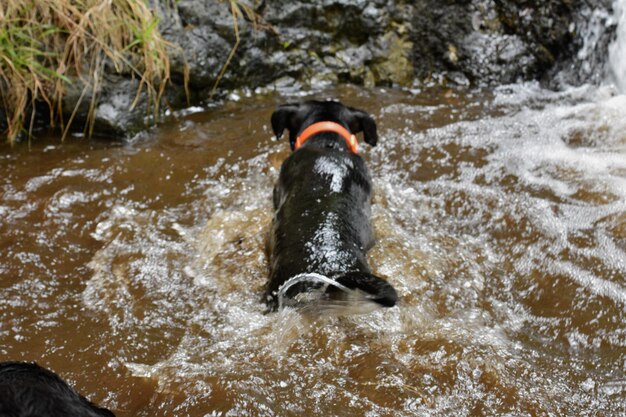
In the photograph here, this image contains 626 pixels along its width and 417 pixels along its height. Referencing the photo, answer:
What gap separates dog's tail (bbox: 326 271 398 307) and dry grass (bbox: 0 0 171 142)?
3.03 m

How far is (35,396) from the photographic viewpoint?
1.70 m

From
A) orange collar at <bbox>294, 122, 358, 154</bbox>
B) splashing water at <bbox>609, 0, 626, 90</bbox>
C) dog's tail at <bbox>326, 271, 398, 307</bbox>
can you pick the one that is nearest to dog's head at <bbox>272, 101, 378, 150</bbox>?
orange collar at <bbox>294, 122, 358, 154</bbox>

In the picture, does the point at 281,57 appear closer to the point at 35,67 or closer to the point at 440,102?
the point at 440,102

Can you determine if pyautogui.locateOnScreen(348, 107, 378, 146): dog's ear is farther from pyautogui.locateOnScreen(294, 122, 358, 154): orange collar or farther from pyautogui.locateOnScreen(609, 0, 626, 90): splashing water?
pyautogui.locateOnScreen(609, 0, 626, 90): splashing water

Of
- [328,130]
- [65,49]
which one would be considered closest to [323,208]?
[328,130]

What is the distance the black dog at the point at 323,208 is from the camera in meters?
2.85

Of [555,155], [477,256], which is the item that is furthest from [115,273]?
[555,155]

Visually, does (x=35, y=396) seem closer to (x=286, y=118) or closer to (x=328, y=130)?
(x=328, y=130)

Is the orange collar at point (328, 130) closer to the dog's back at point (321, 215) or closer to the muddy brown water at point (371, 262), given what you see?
the dog's back at point (321, 215)

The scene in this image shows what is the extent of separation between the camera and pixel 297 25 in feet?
20.8

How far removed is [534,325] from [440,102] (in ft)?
10.6

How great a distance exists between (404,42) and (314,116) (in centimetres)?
269

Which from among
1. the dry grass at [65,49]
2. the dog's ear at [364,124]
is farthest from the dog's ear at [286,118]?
the dry grass at [65,49]

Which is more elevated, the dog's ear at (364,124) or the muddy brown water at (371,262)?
the dog's ear at (364,124)
